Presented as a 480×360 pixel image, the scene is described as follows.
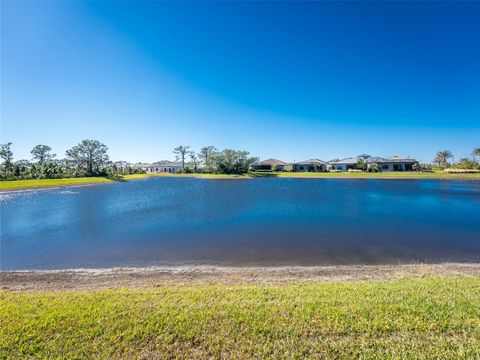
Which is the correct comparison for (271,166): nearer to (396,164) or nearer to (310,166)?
(310,166)

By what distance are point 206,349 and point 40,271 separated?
27.5 feet

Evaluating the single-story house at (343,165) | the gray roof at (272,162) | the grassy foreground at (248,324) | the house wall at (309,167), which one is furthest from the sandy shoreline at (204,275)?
the single-story house at (343,165)

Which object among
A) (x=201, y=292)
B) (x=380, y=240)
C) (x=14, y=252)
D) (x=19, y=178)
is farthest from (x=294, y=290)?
(x=19, y=178)

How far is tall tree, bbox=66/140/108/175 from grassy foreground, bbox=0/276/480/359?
67869mm

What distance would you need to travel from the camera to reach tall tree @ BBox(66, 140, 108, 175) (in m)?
62.6

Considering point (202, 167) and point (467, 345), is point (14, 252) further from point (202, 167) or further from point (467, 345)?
point (202, 167)

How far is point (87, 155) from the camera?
6419 centimetres

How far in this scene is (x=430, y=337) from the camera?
3.47 metres

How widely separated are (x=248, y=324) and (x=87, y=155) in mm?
75000

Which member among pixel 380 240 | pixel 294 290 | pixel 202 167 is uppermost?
Result: pixel 202 167

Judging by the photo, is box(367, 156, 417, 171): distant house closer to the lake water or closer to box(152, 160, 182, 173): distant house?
the lake water

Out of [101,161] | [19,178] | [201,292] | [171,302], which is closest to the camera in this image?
[171,302]

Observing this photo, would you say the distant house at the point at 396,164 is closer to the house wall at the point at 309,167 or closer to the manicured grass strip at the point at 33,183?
the house wall at the point at 309,167

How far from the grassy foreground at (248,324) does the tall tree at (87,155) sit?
67.9 metres
